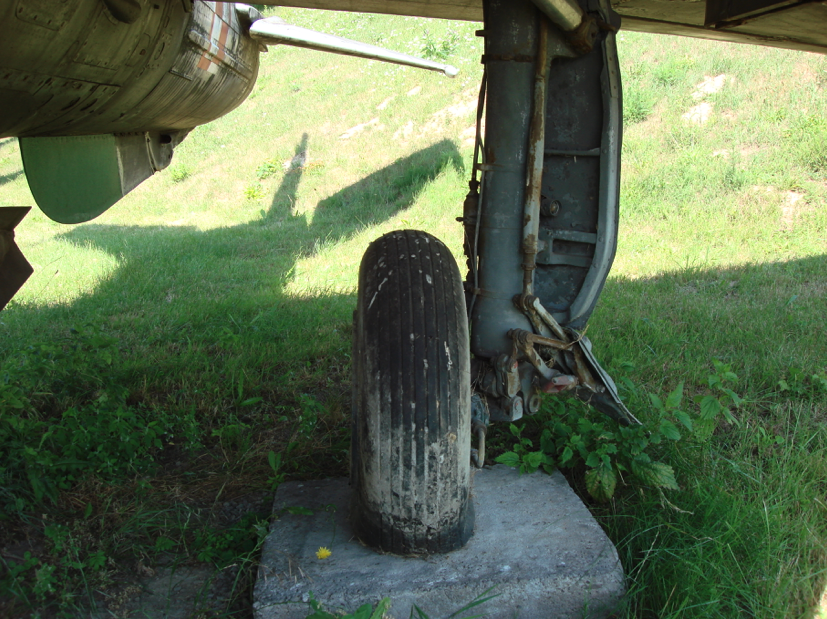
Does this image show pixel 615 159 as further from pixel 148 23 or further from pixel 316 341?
pixel 316 341

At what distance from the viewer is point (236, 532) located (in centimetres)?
218

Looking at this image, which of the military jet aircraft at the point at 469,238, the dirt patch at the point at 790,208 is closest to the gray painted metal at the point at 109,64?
the military jet aircraft at the point at 469,238

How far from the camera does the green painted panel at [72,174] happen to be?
10.3ft

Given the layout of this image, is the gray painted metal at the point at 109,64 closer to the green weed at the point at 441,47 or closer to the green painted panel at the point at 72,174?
the green painted panel at the point at 72,174

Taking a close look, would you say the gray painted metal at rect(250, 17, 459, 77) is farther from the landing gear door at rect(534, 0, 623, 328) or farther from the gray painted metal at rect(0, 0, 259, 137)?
the landing gear door at rect(534, 0, 623, 328)

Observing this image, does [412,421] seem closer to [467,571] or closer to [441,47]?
[467,571]

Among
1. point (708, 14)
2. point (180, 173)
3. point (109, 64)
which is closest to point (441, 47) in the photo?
point (180, 173)

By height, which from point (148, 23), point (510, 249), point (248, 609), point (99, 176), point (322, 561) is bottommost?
point (248, 609)

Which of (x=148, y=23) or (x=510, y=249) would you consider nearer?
(x=510, y=249)

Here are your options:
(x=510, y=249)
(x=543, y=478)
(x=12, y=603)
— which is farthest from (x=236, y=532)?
(x=510, y=249)

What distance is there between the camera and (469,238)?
2.34 metres

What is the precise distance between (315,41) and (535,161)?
3.70 metres

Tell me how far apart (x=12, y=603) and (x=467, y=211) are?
1919mm

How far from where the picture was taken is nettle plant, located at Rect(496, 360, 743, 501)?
224 cm
